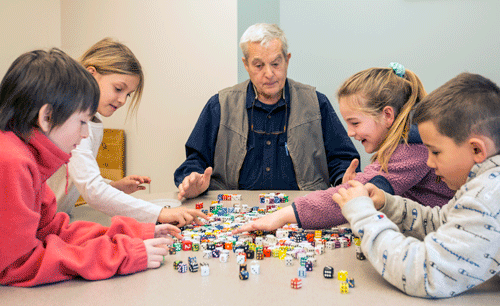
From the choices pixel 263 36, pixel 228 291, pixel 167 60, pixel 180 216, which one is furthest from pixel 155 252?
pixel 167 60

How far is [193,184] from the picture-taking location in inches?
84.1

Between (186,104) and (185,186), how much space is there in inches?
60.5

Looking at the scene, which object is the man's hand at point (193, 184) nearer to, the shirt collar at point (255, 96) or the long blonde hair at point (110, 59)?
the long blonde hair at point (110, 59)

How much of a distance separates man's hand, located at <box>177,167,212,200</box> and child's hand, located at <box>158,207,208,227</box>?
0.47 m

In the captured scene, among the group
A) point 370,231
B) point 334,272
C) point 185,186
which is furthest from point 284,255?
point 185,186

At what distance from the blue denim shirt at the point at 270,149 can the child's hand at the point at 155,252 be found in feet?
4.69

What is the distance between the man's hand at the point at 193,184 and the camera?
211 cm

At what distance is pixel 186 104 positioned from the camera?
353 cm

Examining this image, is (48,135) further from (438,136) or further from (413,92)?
(413,92)

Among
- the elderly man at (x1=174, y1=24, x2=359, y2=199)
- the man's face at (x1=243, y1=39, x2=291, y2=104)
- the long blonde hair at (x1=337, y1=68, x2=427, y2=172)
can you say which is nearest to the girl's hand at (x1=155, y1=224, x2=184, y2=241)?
the long blonde hair at (x1=337, y1=68, x2=427, y2=172)

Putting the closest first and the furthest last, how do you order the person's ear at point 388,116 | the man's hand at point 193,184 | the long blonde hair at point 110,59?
the person's ear at point 388,116 → the long blonde hair at point 110,59 → the man's hand at point 193,184

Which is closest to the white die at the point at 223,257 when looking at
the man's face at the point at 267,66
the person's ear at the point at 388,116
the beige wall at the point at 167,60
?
the person's ear at the point at 388,116

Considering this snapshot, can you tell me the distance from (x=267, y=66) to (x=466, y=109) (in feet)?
5.27

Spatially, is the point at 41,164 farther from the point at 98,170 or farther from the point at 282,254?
the point at 282,254
